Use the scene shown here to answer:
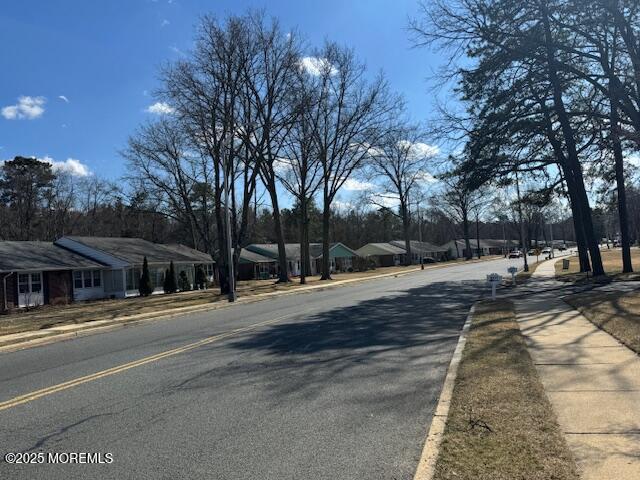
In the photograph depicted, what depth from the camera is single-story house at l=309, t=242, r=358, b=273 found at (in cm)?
7825

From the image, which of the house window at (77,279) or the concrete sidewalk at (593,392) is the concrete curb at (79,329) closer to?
the concrete sidewalk at (593,392)

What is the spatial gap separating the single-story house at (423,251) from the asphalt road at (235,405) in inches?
3476

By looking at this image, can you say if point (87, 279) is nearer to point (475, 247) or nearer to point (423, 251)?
point (423, 251)

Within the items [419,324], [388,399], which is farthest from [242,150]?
[388,399]

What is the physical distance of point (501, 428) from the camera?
551cm

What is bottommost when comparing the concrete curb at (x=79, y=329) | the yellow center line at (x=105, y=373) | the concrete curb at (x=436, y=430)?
the concrete curb at (x=436, y=430)

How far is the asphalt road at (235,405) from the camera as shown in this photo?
5.00 m

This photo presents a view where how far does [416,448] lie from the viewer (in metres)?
5.25

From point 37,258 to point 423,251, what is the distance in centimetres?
8360

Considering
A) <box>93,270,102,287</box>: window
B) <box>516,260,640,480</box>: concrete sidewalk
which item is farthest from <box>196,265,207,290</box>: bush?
<box>516,260,640,480</box>: concrete sidewalk

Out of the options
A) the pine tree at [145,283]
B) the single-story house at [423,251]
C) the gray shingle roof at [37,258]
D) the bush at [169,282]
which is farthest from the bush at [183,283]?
the single-story house at [423,251]

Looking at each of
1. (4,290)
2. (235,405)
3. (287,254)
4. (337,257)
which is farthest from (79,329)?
(337,257)

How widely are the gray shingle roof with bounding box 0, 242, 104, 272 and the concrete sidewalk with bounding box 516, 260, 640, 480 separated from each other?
27.4 meters

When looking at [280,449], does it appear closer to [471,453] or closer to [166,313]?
[471,453]
